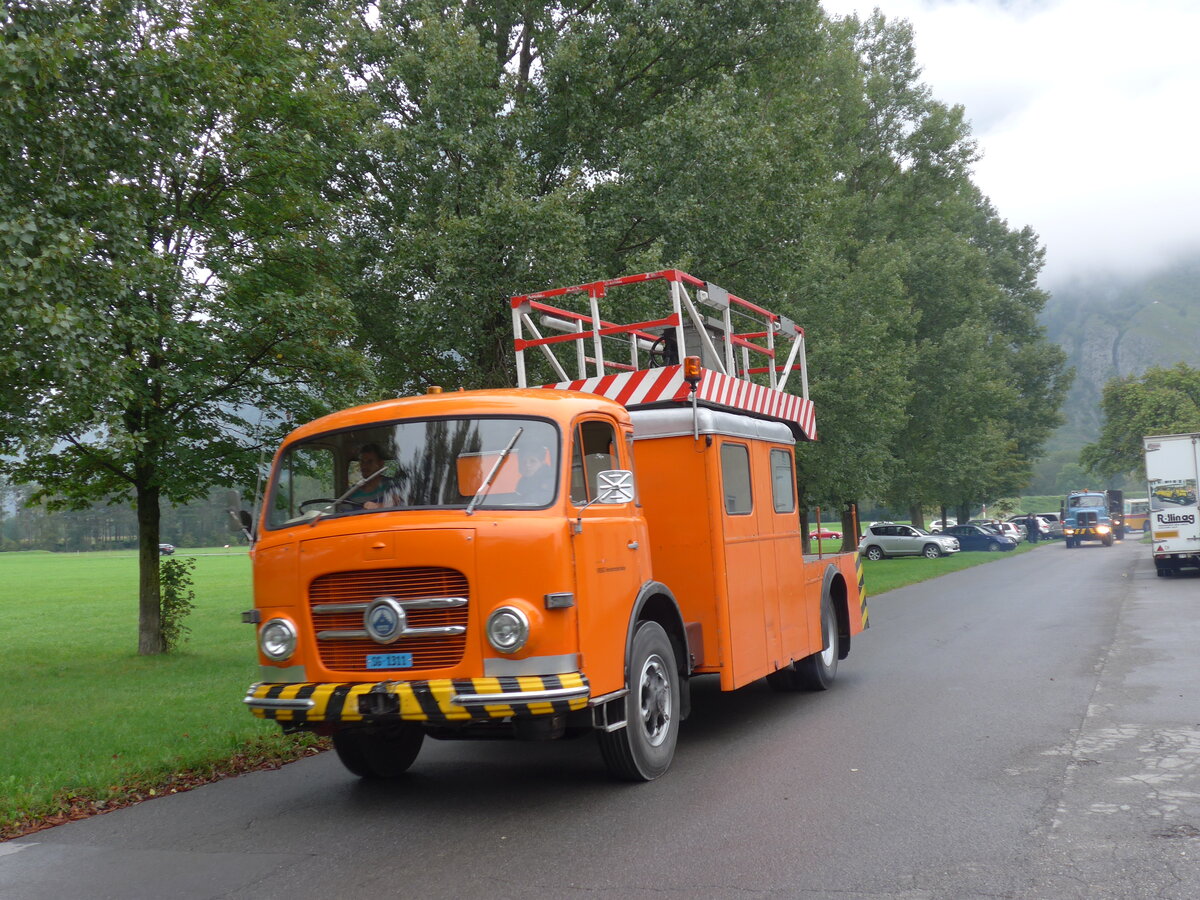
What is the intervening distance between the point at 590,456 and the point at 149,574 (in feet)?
33.9

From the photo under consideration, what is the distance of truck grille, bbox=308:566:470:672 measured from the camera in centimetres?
638

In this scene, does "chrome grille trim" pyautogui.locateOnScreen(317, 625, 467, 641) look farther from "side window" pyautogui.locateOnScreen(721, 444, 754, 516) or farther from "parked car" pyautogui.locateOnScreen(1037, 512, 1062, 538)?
"parked car" pyautogui.locateOnScreen(1037, 512, 1062, 538)

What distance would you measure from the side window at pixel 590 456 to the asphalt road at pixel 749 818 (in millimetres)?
1872

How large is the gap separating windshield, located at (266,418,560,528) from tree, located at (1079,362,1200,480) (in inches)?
2717

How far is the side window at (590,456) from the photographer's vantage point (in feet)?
23.2

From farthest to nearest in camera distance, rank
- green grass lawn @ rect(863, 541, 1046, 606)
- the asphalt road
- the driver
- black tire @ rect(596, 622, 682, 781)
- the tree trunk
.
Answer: green grass lawn @ rect(863, 541, 1046, 606), the tree trunk, black tire @ rect(596, 622, 682, 781), the driver, the asphalt road

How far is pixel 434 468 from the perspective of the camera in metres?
6.86

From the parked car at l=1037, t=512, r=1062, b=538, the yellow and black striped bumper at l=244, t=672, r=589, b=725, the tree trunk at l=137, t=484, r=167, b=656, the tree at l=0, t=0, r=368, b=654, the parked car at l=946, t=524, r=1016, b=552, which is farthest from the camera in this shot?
the parked car at l=1037, t=512, r=1062, b=538

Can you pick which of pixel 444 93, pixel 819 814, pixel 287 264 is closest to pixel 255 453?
pixel 287 264

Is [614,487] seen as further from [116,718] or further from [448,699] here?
[116,718]

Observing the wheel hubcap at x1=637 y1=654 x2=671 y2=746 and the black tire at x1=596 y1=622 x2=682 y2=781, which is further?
the wheel hubcap at x1=637 y1=654 x2=671 y2=746

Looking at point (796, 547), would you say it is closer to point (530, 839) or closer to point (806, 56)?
point (530, 839)

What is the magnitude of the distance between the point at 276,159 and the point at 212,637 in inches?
339

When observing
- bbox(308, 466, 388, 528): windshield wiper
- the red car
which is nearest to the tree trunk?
bbox(308, 466, 388, 528): windshield wiper
